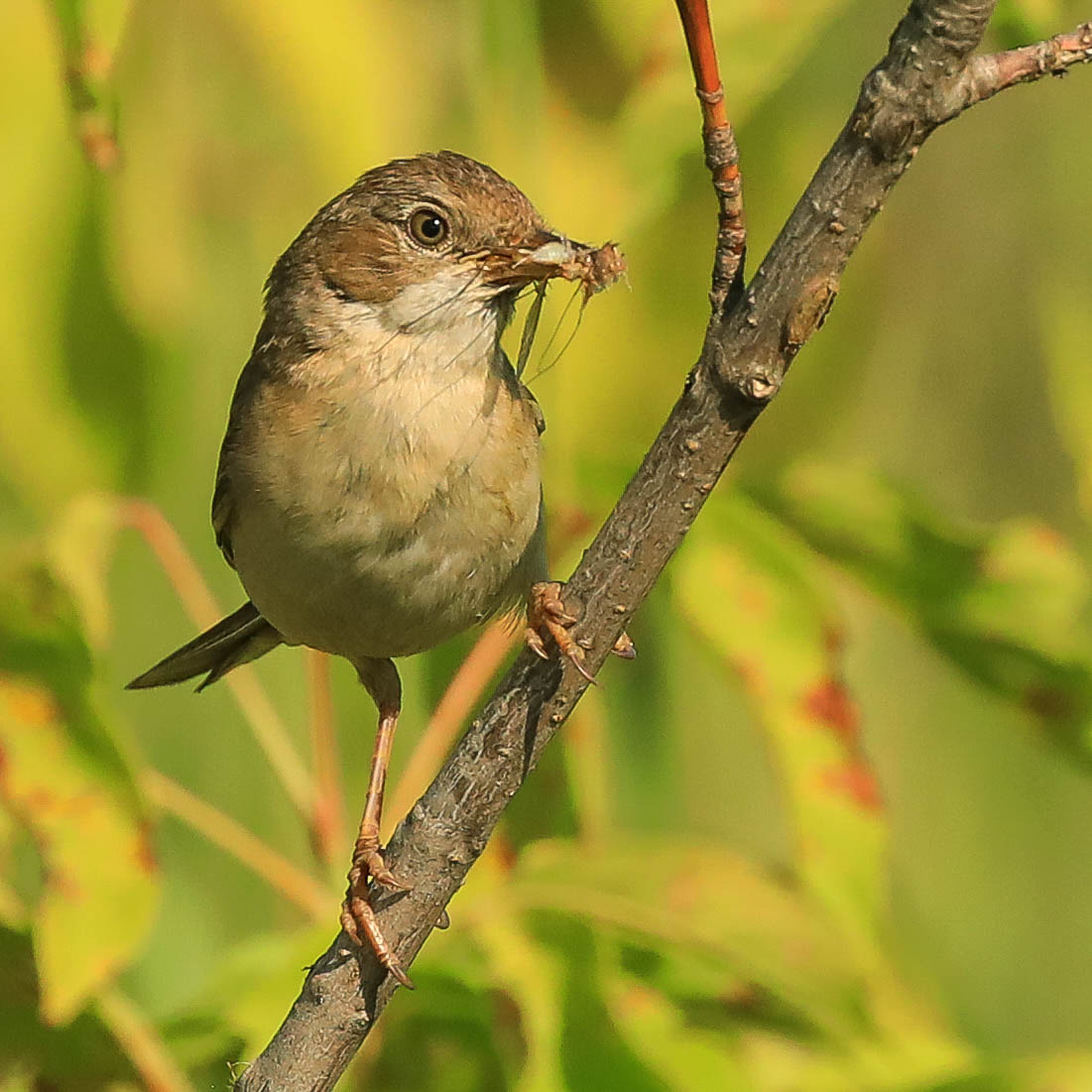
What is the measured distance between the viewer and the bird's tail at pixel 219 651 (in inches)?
122

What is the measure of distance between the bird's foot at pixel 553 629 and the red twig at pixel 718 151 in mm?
411

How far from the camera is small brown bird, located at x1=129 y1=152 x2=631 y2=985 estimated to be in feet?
8.77

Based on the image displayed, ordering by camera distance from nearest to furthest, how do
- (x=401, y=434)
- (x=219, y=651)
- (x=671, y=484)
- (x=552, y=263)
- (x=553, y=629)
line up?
(x=671, y=484), (x=553, y=629), (x=552, y=263), (x=401, y=434), (x=219, y=651)

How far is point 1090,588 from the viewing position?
117 inches

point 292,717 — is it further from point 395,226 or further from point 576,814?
point 395,226

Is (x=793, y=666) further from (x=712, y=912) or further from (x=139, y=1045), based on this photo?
(x=139, y=1045)

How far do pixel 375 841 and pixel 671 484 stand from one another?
1.07 metres

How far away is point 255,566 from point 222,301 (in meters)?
1.28

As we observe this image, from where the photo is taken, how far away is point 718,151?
1715 mm

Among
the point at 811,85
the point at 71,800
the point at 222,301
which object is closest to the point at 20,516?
the point at 222,301

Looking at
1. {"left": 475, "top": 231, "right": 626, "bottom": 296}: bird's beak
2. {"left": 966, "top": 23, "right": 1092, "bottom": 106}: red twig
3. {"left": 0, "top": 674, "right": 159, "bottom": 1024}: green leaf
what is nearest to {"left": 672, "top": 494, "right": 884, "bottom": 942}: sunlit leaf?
{"left": 475, "top": 231, "right": 626, "bottom": 296}: bird's beak

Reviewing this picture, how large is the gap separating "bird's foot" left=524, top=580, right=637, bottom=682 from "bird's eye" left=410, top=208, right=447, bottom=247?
549 millimetres

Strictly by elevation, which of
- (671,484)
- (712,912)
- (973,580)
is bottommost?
(712,912)

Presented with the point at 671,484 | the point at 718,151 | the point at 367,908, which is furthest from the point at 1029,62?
the point at 367,908
